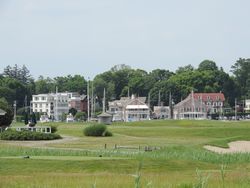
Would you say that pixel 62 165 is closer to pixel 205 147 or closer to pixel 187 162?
pixel 187 162

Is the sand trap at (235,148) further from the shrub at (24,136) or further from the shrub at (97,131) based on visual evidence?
the shrub at (97,131)

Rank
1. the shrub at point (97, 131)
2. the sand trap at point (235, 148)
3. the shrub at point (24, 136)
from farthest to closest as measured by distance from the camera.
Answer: the shrub at point (97, 131) < the shrub at point (24, 136) < the sand trap at point (235, 148)

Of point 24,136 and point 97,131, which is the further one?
point 97,131

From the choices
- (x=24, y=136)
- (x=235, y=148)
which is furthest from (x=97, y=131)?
(x=235, y=148)

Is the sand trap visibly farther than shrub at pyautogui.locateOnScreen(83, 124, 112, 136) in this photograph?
No

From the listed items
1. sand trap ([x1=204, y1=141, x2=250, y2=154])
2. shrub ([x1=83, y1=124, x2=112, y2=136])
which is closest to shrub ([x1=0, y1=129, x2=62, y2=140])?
shrub ([x1=83, y1=124, x2=112, y2=136])

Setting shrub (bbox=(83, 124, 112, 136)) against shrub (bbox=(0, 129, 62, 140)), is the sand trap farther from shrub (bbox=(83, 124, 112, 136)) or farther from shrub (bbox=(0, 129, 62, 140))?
shrub (bbox=(83, 124, 112, 136))

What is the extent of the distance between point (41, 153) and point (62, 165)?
12388mm

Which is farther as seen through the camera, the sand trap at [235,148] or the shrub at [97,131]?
the shrub at [97,131]

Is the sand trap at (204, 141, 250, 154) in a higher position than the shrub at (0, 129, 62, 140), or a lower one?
lower

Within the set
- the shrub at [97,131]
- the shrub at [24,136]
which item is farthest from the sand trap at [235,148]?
the shrub at [97,131]

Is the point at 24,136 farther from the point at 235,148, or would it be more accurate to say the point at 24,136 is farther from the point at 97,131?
the point at 235,148

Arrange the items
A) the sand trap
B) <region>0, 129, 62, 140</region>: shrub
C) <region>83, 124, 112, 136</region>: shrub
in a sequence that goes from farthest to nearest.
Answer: <region>83, 124, 112, 136</region>: shrub → <region>0, 129, 62, 140</region>: shrub → the sand trap

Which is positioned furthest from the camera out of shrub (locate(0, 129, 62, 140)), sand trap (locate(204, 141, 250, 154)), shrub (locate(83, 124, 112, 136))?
shrub (locate(83, 124, 112, 136))
